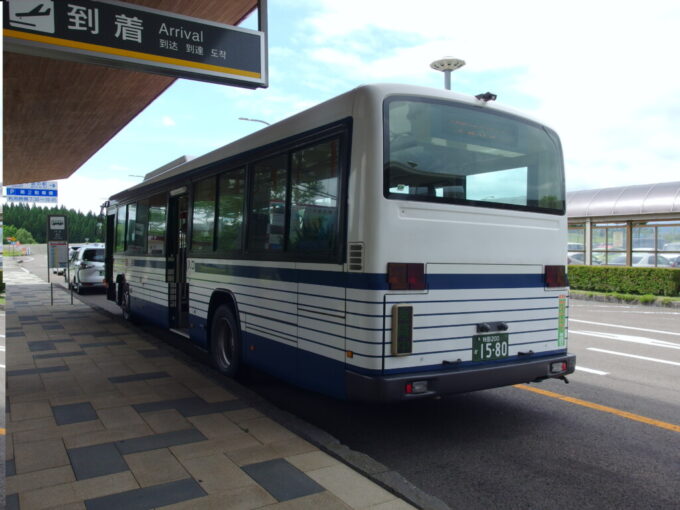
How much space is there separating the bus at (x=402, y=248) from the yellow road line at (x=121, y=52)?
62.9 inches

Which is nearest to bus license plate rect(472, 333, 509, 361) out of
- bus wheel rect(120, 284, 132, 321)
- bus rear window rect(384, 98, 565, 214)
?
bus rear window rect(384, 98, 565, 214)

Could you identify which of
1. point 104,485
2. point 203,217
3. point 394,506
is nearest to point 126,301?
point 203,217

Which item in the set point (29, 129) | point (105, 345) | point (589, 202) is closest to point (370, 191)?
point (105, 345)

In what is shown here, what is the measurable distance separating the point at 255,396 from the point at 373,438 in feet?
5.06

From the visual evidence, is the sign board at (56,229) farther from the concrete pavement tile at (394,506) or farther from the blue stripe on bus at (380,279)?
the concrete pavement tile at (394,506)

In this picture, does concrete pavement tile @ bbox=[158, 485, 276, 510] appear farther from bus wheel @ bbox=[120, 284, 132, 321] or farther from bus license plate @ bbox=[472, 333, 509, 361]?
bus wheel @ bbox=[120, 284, 132, 321]

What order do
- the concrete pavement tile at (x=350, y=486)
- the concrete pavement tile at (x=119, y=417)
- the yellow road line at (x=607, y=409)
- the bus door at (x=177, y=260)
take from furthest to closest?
the bus door at (x=177, y=260) → the yellow road line at (x=607, y=409) → the concrete pavement tile at (x=119, y=417) → the concrete pavement tile at (x=350, y=486)

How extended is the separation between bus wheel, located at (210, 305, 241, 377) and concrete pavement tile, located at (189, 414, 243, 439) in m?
1.42

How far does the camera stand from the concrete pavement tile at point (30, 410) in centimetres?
522

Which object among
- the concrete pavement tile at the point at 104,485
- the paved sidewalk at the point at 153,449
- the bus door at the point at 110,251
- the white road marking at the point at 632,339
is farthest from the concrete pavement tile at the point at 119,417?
the white road marking at the point at 632,339

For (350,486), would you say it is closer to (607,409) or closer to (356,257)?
(356,257)

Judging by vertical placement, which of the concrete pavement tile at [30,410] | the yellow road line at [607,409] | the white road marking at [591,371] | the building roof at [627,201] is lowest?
the yellow road line at [607,409]

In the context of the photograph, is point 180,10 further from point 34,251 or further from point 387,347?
point 34,251

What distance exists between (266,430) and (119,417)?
150 centimetres
